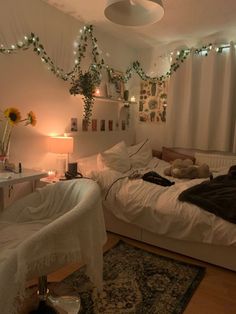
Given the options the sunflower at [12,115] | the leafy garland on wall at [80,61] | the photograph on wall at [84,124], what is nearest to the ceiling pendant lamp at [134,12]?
the sunflower at [12,115]

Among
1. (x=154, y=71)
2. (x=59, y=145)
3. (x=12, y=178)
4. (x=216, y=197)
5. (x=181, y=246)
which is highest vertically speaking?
(x=154, y=71)

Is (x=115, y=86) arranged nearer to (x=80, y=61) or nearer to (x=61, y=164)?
(x=80, y=61)

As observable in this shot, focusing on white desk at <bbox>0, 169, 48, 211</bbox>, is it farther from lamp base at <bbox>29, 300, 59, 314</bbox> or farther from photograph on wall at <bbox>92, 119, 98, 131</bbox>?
photograph on wall at <bbox>92, 119, 98, 131</bbox>

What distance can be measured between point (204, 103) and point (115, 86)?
1.41m

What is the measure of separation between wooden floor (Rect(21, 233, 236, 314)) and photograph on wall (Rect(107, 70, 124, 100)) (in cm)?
255

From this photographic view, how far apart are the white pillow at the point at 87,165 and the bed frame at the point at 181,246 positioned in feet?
→ 2.03

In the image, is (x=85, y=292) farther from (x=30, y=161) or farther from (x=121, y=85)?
(x=121, y=85)

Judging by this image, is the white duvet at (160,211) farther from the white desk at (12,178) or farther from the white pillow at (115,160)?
the white desk at (12,178)

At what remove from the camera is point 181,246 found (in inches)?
92.5

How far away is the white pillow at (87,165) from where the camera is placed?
3168 millimetres

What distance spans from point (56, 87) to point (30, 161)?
0.97 meters

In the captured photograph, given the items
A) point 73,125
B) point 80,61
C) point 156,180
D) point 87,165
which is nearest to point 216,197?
point 156,180

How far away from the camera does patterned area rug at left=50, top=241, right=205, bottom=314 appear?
5.64ft

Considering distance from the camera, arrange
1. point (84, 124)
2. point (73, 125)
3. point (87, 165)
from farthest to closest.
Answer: point (84, 124)
point (73, 125)
point (87, 165)
